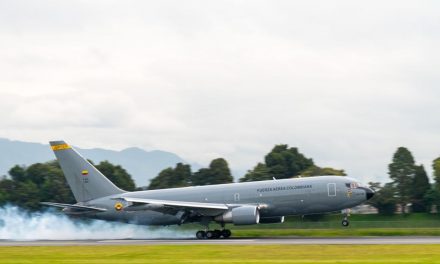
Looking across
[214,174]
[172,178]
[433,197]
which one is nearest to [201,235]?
[433,197]

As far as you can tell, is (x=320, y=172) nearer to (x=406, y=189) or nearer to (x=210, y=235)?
(x=406, y=189)

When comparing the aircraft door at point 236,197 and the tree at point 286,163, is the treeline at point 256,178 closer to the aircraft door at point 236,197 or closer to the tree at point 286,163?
the tree at point 286,163

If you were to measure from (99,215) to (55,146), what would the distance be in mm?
6475

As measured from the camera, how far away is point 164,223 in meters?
56.5

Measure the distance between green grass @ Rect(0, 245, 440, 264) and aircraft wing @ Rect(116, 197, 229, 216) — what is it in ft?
34.7

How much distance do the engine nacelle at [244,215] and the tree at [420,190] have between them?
5063 cm

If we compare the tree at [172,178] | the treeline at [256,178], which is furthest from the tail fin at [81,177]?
the tree at [172,178]

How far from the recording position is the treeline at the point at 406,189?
96.2 meters

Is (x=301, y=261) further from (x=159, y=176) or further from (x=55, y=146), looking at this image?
(x=159, y=176)

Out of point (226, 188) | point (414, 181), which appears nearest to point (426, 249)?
point (226, 188)

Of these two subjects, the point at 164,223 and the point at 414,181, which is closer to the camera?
the point at 164,223

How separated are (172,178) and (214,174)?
6353mm

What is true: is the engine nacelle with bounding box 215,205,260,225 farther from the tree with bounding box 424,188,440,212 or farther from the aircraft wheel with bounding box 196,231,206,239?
the tree with bounding box 424,188,440,212

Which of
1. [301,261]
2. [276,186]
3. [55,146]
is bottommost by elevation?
[301,261]
